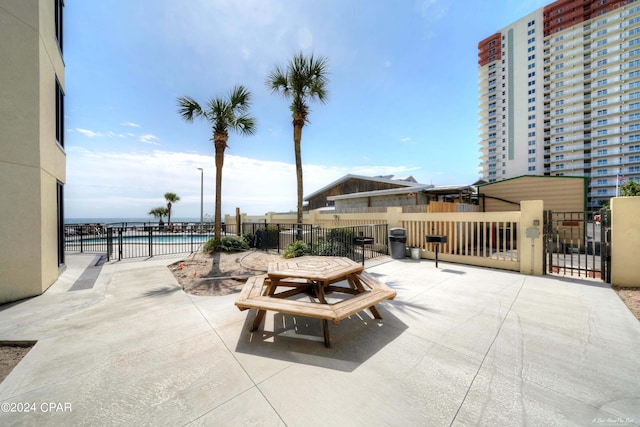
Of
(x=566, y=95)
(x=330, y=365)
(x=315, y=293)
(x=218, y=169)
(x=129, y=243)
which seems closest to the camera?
(x=330, y=365)

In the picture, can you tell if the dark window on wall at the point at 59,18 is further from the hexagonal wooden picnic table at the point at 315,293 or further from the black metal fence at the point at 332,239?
the hexagonal wooden picnic table at the point at 315,293

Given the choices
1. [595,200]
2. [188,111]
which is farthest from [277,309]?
[595,200]

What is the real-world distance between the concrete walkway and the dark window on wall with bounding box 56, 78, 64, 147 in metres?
5.00

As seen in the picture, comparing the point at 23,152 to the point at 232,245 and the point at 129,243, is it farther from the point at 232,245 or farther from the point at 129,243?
the point at 129,243

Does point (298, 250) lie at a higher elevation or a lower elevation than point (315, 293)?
higher

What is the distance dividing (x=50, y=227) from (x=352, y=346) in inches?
295

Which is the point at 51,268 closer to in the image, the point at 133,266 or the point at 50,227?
the point at 50,227

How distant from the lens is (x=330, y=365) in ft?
8.66

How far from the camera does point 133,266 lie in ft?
26.3

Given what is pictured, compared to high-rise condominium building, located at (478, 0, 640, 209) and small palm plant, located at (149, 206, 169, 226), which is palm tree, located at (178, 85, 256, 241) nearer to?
small palm plant, located at (149, 206, 169, 226)

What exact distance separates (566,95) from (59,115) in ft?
288

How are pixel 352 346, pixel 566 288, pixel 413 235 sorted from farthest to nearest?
pixel 413 235 → pixel 566 288 → pixel 352 346

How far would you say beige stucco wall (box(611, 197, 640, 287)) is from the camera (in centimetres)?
548

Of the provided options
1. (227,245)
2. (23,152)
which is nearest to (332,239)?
(227,245)
